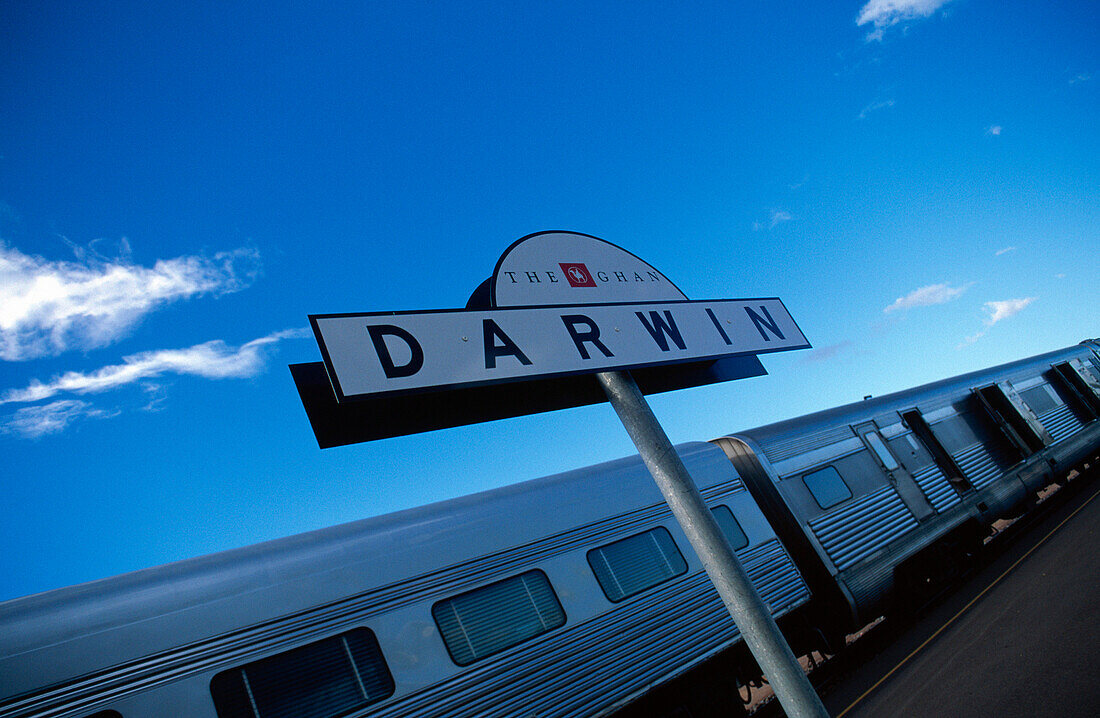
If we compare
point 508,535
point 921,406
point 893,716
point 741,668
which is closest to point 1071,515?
point 921,406

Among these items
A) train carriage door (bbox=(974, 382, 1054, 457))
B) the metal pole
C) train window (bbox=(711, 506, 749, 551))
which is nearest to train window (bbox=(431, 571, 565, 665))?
train window (bbox=(711, 506, 749, 551))

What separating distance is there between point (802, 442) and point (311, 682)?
6742mm

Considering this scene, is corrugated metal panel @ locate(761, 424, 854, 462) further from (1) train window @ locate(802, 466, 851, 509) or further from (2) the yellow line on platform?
(2) the yellow line on platform

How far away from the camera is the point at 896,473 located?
8.27 m

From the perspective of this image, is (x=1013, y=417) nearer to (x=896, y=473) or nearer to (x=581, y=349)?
(x=896, y=473)

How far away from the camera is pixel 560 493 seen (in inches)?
210

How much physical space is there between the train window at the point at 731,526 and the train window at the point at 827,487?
148cm

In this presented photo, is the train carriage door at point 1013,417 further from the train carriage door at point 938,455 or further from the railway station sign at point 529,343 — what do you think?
the railway station sign at point 529,343

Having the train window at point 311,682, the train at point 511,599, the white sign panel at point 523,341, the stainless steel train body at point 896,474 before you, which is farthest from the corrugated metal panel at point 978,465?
the train window at point 311,682

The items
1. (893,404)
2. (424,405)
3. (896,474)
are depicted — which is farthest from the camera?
(893,404)

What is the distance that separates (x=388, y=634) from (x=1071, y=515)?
46.5 feet

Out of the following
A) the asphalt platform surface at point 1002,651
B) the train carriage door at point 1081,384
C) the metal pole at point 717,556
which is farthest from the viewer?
the train carriage door at point 1081,384

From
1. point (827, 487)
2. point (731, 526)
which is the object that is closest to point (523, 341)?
point (731, 526)

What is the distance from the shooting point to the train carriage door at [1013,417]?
1068 centimetres
